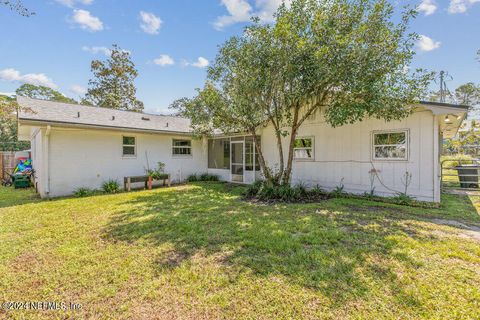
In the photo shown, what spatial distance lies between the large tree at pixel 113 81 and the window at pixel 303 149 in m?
22.5

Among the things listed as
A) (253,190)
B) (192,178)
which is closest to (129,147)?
(192,178)

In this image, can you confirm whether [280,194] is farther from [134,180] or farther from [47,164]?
[47,164]

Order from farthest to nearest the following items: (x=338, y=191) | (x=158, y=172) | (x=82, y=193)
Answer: (x=158, y=172), (x=82, y=193), (x=338, y=191)

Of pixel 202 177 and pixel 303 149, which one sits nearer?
pixel 303 149

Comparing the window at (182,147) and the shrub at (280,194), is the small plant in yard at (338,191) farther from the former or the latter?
the window at (182,147)

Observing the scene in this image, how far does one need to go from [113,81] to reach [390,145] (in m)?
27.2

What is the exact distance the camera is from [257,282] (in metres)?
2.99

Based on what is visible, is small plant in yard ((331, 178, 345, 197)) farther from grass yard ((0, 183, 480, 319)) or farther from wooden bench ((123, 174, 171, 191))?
wooden bench ((123, 174, 171, 191))

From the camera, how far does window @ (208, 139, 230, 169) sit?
13438mm

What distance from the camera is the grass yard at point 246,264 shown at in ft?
8.36

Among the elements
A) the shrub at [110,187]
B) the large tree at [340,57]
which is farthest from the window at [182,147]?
the large tree at [340,57]

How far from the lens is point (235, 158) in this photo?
42.4 ft

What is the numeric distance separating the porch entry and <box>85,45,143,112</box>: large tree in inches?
680

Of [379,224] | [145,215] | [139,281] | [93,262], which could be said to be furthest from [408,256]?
[145,215]
